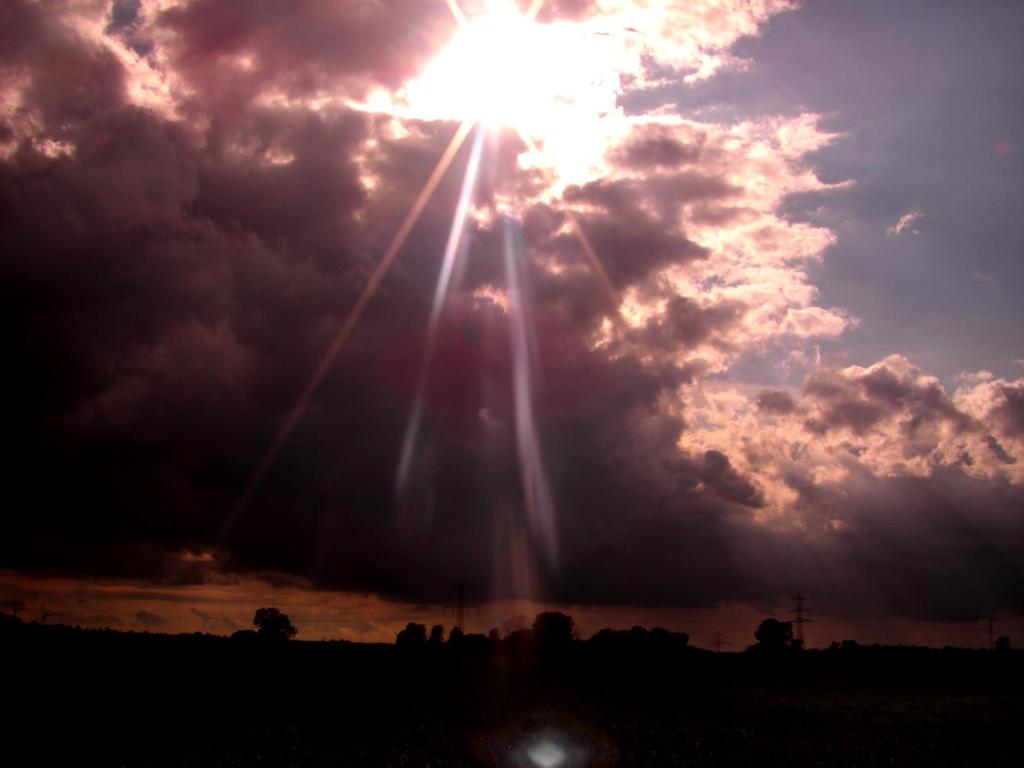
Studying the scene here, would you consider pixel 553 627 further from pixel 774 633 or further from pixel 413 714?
pixel 413 714

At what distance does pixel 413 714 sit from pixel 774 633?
478 feet

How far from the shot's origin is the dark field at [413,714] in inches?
1759

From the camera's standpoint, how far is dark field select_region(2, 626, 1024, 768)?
44.7m

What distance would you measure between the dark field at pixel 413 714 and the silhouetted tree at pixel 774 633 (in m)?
88.3

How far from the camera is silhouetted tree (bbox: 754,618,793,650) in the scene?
598 feet

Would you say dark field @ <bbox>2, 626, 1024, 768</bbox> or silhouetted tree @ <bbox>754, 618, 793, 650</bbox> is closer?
dark field @ <bbox>2, 626, 1024, 768</bbox>

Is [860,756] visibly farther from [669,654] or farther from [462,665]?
[669,654]

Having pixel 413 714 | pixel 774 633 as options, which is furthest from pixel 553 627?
pixel 413 714

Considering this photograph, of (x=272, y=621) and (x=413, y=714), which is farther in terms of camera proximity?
(x=272, y=621)

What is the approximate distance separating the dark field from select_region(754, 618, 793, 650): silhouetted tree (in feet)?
290

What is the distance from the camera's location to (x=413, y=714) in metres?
54.8

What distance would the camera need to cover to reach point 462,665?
85500 mm

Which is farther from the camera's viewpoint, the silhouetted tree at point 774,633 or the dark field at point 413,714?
the silhouetted tree at point 774,633

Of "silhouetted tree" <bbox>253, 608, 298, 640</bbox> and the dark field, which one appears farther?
"silhouetted tree" <bbox>253, 608, 298, 640</bbox>
